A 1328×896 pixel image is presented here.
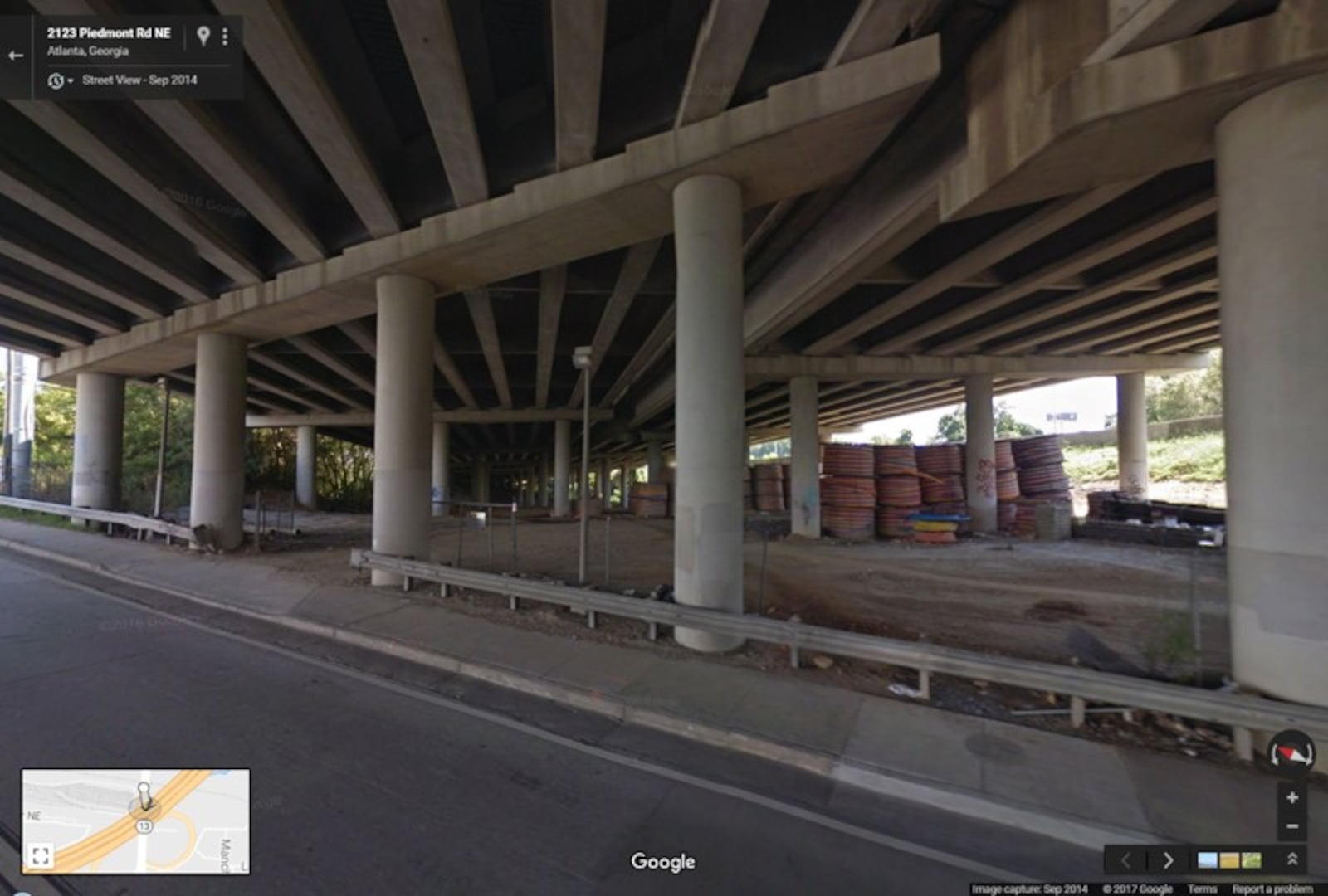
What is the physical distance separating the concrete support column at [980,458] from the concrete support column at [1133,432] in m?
8.09

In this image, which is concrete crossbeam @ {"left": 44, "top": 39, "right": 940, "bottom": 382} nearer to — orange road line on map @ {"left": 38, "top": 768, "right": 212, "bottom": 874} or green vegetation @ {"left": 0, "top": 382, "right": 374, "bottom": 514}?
orange road line on map @ {"left": 38, "top": 768, "right": 212, "bottom": 874}

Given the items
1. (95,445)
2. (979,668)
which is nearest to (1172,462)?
(979,668)

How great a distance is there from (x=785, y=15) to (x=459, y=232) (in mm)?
5471

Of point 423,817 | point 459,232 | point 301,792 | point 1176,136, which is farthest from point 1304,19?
point 459,232

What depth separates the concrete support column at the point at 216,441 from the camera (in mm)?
13812

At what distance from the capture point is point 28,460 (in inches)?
1021

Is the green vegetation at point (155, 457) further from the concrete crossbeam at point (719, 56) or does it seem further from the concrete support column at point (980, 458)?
the concrete support column at point (980, 458)

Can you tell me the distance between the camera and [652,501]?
28547 mm

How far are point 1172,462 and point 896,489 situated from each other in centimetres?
3142

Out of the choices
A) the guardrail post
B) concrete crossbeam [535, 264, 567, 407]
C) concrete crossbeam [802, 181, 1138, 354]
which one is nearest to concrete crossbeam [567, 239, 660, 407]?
concrete crossbeam [535, 264, 567, 407]

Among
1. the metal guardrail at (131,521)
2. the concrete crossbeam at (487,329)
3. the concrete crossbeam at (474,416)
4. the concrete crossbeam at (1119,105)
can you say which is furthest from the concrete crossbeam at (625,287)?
the concrete crossbeam at (474,416)

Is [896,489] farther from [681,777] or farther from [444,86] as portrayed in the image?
[444,86]

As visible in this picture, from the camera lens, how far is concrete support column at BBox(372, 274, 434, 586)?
32.1ft

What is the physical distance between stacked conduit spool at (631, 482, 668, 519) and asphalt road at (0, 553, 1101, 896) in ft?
74.8
